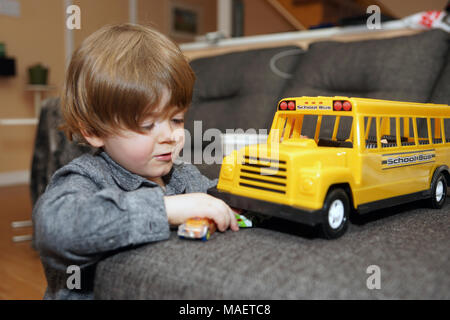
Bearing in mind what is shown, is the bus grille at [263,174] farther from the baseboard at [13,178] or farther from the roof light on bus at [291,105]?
the baseboard at [13,178]

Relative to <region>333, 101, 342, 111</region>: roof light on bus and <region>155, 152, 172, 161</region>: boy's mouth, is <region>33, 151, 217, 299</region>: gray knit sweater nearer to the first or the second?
<region>155, 152, 172, 161</region>: boy's mouth

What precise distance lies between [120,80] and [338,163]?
357 mm

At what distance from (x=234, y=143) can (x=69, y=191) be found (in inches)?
21.3

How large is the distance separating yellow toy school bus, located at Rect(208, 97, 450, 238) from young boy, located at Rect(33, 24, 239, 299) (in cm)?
8

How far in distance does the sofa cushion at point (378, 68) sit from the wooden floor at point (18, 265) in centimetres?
127

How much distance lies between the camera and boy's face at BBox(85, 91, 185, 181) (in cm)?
64

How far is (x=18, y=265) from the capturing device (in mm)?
1728

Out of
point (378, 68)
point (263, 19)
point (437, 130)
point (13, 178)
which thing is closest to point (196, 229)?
point (437, 130)

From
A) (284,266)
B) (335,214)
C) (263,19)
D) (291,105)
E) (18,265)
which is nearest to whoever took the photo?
(284,266)

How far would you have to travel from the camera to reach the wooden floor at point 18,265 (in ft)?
4.80

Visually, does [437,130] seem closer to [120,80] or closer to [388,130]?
[388,130]

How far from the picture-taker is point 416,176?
68 cm

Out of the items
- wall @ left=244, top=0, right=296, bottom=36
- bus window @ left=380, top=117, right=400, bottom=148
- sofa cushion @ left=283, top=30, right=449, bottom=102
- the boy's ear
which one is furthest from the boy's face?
wall @ left=244, top=0, right=296, bottom=36
